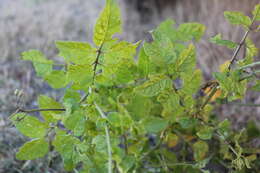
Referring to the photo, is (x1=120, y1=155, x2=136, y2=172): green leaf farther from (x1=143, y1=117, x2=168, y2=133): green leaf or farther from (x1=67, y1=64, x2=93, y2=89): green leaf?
(x1=67, y1=64, x2=93, y2=89): green leaf

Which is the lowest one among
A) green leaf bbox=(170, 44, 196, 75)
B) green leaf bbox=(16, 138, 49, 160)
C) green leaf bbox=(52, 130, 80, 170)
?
green leaf bbox=(16, 138, 49, 160)

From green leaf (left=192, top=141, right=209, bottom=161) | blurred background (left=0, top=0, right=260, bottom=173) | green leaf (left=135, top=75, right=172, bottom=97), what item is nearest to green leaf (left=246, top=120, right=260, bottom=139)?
blurred background (left=0, top=0, right=260, bottom=173)

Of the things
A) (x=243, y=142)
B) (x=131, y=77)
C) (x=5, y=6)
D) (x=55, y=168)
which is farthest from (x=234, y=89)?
(x=5, y=6)

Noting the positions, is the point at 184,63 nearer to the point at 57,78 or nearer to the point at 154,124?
the point at 154,124

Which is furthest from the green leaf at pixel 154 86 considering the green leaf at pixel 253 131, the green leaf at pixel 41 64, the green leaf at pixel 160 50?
the green leaf at pixel 253 131

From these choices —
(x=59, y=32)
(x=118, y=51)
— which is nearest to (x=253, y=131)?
(x=118, y=51)
